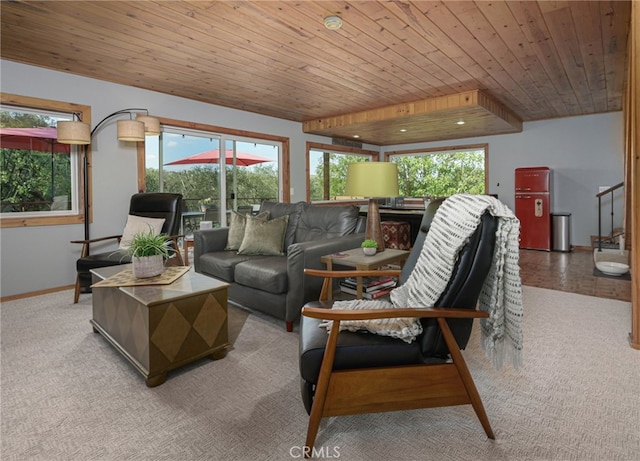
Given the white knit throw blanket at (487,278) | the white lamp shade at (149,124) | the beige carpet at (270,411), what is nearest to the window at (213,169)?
the white lamp shade at (149,124)

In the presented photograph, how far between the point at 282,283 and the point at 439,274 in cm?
142

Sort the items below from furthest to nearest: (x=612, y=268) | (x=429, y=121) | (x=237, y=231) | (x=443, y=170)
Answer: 1. (x=443, y=170)
2. (x=429, y=121)
3. (x=612, y=268)
4. (x=237, y=231)

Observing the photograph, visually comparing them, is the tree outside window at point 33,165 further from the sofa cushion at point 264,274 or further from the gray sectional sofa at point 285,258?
the sofa cushion at point 264,274

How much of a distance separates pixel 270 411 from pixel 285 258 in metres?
1.53

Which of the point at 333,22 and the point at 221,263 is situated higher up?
the point at 333,22

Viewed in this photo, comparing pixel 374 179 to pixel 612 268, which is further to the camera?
pixel 612 268

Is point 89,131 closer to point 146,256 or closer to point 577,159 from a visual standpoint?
point 146,256

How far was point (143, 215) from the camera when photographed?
4.09 metres

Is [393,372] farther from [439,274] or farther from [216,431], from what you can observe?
[216,431]

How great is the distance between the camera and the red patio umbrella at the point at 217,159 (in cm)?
516

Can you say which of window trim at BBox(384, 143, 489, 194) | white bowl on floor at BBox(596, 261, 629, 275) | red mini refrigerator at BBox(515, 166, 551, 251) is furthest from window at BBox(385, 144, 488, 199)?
white bowl on floor at BBox(596, 261, 629, 275)

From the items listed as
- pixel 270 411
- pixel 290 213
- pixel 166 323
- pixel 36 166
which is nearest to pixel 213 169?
pixel 36 166

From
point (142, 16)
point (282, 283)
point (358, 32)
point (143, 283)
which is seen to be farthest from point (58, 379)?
point (358, 32)

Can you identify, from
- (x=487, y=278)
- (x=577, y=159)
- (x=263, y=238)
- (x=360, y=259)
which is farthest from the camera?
(x=577, y=159)
